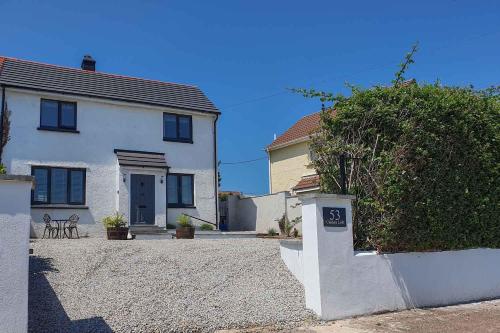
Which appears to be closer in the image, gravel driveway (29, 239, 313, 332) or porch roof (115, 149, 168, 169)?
gravel driveway (29, 239, 313, 332)

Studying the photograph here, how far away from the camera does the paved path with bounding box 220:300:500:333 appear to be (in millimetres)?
7926

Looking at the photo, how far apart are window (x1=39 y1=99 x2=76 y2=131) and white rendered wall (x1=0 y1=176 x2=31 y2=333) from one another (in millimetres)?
13766

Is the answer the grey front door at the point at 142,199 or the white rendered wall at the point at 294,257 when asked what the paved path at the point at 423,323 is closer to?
the white rendered wall at the point at 294,257

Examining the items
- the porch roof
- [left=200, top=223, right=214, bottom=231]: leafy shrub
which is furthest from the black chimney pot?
[left=200, top=223, right=214, bottom=231]: leafy shrub

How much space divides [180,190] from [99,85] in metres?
5.63

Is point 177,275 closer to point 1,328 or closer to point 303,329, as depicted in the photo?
point 303,329

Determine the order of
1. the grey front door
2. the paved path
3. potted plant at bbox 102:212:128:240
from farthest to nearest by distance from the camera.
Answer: the grey front door, potted plant at bbox 102:212:128:240, the paved path

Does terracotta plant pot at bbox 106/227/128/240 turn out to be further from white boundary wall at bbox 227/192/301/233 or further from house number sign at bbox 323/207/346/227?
house number sign at bbox 323/207/346/227

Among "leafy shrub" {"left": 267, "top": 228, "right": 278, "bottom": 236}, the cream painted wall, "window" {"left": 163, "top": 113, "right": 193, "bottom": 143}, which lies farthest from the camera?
the cream painted wall

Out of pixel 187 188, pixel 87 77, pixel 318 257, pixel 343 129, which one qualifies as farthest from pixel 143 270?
pixel 87 77

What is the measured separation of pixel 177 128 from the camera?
2178 cm

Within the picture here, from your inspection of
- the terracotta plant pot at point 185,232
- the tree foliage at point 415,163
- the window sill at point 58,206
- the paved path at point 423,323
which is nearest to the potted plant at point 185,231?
the terracotta plant pot at point 185,232

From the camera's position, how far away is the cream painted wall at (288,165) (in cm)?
2705

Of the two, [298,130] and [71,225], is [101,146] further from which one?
[298,130]
